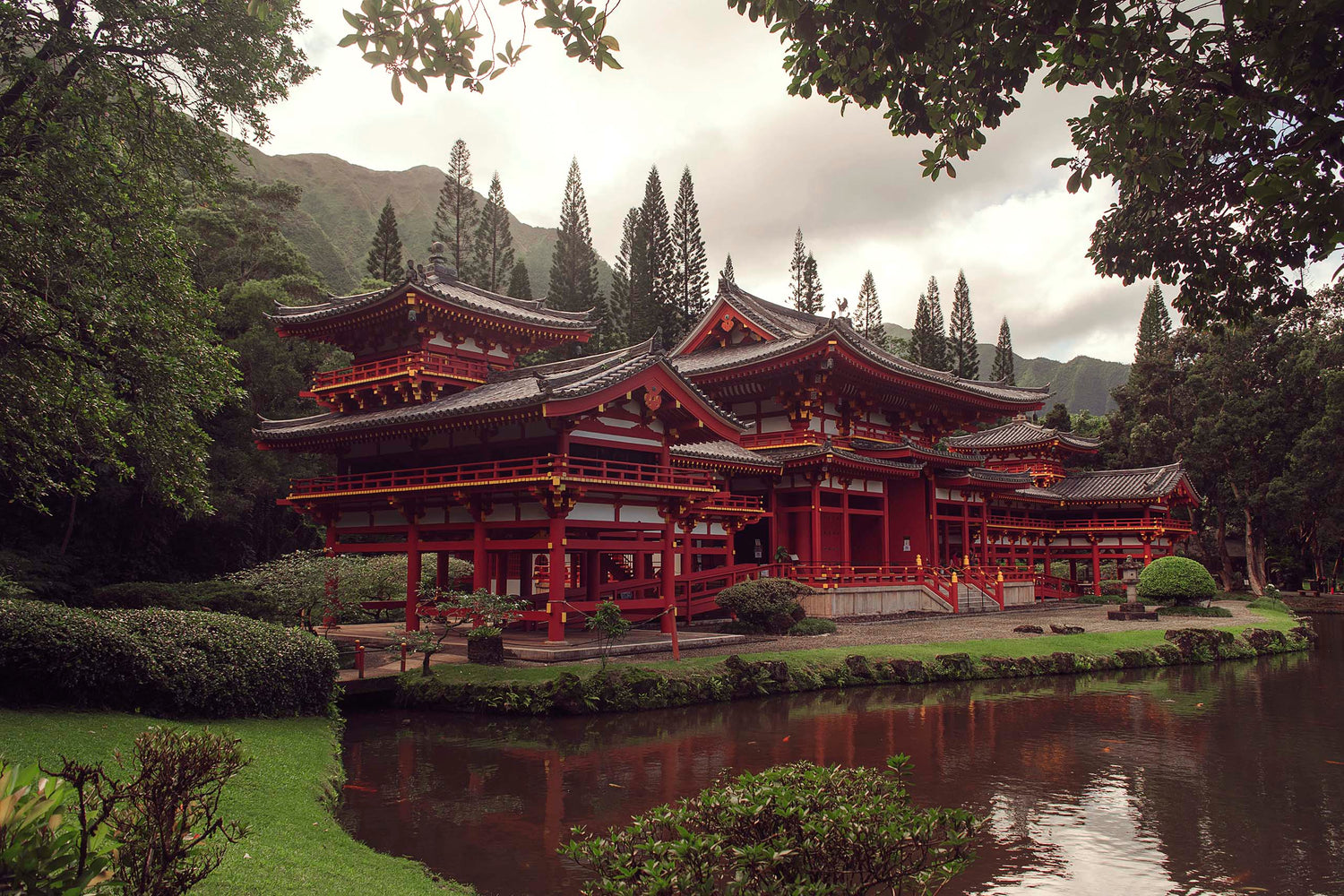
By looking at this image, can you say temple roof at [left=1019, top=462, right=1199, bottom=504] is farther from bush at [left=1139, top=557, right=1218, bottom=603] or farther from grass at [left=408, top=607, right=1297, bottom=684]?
grass at [left=408, top=607, right=1297, bottom=684]

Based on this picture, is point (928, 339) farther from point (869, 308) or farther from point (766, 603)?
point (766, 603)

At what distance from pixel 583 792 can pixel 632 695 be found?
5.61 meters

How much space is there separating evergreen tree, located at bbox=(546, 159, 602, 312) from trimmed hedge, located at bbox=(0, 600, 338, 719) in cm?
5546

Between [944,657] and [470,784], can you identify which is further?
[944,657]

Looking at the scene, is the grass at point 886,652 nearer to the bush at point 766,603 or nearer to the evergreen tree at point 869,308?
the bush at point 766,603

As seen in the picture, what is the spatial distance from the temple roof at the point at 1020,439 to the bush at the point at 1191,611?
1448 cm

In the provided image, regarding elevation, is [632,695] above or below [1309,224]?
below

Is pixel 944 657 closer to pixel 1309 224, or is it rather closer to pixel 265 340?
pixel 1309 224

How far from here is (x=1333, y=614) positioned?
4431 cm

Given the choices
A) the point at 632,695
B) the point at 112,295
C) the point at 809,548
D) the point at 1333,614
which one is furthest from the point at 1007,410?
the point at 112,295

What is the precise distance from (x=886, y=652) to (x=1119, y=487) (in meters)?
30.7

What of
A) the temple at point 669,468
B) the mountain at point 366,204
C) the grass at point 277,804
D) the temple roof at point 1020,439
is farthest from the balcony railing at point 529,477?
the mountain at point 366,204

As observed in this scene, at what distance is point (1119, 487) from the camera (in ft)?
148

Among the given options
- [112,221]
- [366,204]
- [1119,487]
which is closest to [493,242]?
[1119,487]
